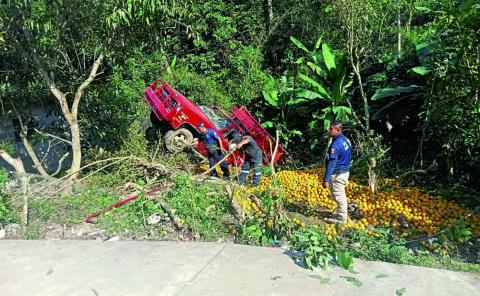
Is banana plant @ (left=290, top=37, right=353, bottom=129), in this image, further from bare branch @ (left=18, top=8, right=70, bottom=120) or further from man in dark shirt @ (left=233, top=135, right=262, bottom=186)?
bare branch @ (left=18, top=8, right=70, bottom=120)

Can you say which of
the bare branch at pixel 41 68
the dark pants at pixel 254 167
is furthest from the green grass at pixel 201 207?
the bare branch at pixel 41 68

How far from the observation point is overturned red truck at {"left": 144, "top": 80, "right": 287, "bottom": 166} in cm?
982

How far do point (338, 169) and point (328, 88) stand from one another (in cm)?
396

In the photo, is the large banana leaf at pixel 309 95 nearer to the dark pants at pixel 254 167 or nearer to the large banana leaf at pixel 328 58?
the large banana leaf at pixel 328 58

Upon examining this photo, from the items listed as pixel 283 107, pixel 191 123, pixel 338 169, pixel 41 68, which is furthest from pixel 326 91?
pixel 41 68

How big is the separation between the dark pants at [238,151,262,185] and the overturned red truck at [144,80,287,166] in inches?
9.4

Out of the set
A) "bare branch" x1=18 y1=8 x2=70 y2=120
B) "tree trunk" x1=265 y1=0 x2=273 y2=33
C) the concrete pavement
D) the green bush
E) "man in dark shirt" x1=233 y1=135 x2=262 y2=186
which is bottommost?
the concrete pavement

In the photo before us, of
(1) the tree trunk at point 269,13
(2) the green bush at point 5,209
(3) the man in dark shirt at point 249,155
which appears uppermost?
(1) the tree trunk at point 269,13

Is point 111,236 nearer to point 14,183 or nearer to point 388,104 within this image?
point 14,183

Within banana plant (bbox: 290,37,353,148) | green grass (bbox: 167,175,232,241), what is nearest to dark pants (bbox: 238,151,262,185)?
green grass (bbox: 167,175,232,241)

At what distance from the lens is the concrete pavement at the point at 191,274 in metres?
4.09

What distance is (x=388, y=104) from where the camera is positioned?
30.0 ft

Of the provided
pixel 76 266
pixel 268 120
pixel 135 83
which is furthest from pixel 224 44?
pixel 76 266

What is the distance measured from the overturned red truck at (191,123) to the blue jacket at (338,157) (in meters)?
2.93
